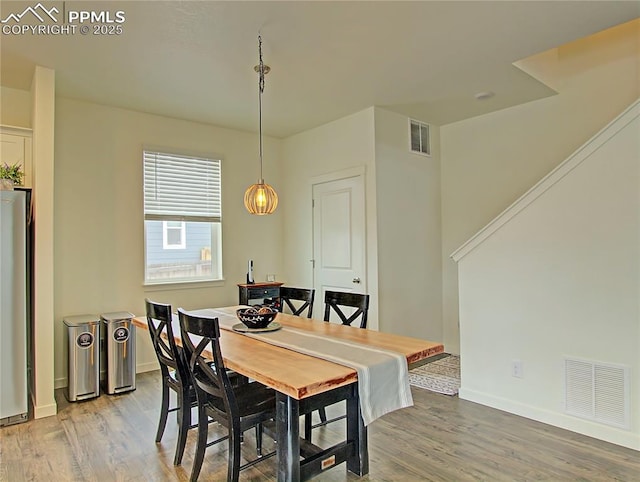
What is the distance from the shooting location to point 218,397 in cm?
230

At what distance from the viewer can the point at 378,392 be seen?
1.99 m

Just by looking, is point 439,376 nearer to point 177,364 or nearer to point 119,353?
point 177,364

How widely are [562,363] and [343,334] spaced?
1.69 m

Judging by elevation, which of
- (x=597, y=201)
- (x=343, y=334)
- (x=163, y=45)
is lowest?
(x=343, y=334)

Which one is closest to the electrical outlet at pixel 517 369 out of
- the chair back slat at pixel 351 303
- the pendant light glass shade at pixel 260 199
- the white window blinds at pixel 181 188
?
the chair back slat at pixel 351 303

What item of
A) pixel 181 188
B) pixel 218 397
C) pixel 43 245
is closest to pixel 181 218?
pixel 181 188

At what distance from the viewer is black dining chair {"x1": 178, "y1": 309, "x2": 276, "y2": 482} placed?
2.10m

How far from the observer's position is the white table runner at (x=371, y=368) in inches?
77.1

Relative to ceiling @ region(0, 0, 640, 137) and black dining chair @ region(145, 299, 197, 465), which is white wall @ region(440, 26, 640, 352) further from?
black dining chair @ region(145, 299, 197, 465)

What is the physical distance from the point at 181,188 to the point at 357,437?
11.4 ft

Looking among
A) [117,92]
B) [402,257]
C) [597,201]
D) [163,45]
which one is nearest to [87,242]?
[117,92]

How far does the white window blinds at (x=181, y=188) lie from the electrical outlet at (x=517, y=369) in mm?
3512

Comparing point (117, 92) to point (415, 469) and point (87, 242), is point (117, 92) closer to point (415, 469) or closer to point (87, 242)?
point (87, 242)

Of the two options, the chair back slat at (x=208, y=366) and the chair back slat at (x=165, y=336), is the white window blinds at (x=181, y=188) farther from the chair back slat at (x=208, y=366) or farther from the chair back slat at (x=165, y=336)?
the chair back slat at (x=208, y=366)
